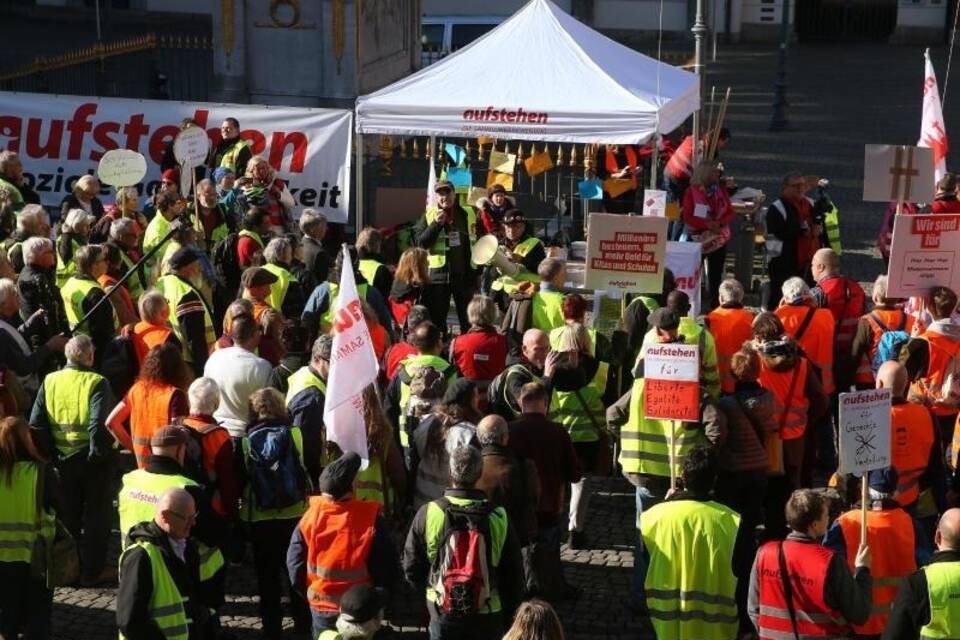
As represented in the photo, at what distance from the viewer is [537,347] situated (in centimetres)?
928

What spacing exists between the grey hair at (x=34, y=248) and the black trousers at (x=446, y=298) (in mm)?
3099

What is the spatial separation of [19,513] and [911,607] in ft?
14.1

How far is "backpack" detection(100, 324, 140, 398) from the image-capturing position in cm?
970

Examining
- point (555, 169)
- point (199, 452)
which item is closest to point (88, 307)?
point (199, 452)

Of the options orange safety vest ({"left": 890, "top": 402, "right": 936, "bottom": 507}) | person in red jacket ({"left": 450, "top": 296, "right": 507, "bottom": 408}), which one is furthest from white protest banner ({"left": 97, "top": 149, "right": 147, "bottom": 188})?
orange safety vest ({"left": 890, "top": 402, "right": 936, "bottom": 507})

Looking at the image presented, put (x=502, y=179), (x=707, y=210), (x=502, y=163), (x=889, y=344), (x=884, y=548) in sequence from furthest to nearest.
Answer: (x=502, y=163) < (x=502, y=179) < (x=707, y=210) < (x=889, y=344) < (x=884, y=548)

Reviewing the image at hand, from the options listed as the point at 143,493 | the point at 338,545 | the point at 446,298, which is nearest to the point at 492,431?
the point at 338,545

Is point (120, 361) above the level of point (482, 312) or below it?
below

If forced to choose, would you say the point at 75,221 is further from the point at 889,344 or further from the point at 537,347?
the point at 889,344

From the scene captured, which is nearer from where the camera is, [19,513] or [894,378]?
[19,513]

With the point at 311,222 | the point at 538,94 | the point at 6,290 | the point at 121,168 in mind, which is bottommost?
the point at 6,290

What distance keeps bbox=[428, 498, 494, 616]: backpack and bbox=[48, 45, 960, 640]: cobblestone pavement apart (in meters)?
1.72

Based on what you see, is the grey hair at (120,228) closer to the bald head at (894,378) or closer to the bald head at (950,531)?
the bald head at (894,378)

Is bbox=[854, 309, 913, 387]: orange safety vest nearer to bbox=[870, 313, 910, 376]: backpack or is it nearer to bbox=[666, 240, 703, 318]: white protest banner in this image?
bbox=[870, 313, 910, 376]: backpack
